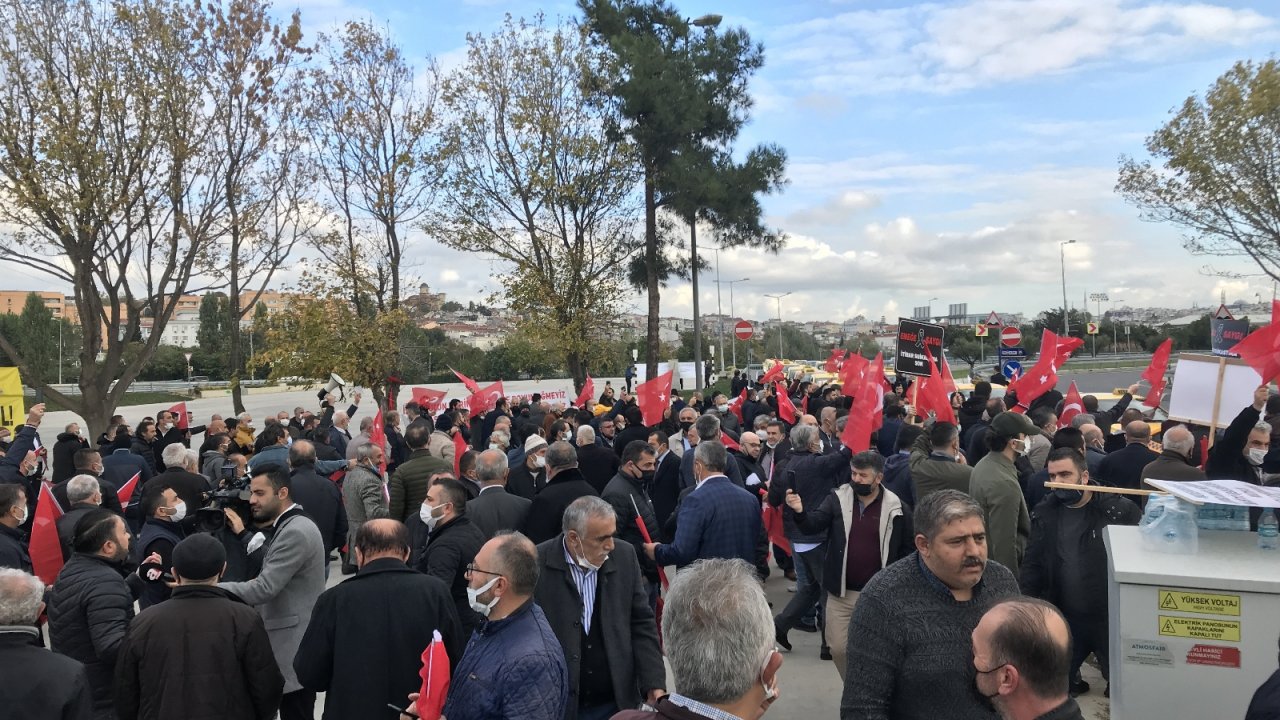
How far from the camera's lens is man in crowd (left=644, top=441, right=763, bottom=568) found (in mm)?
5957

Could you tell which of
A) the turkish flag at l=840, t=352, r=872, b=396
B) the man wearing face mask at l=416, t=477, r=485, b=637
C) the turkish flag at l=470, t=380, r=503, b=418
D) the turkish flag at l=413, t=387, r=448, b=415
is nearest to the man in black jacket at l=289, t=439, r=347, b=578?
the man wearing face mask at l=416, t=477, r=485, b=637

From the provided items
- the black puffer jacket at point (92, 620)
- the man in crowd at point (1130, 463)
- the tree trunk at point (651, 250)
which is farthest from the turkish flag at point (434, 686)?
the tree trunk at point (651, 250)

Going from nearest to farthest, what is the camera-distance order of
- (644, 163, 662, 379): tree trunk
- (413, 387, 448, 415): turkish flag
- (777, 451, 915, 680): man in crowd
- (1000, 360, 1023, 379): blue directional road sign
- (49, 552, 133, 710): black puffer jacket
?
1. (49, 552, 133, 710): black puffer jacket
2. (777, 451, 915, 680): man in crowd
3. (413, 387, 448, 415): turkish flag
4. (1000, 360, 1023, 379): blue directional road sign
5. (644, 163, 662, 379): tree trunk

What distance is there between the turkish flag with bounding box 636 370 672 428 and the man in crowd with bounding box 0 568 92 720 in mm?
9959

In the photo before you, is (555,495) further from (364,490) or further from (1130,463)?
(1130,463)

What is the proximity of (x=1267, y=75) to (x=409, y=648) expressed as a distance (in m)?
25.9

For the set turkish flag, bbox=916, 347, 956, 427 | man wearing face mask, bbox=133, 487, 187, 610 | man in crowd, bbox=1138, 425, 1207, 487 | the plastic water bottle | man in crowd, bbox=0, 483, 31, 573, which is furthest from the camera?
turkish flag, bbox=916, 347, 956, 427

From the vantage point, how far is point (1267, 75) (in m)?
22.2

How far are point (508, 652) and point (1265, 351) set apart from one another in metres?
8.24

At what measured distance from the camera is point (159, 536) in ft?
17.7

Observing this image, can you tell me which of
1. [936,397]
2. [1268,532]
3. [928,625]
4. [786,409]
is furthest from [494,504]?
[786,409]

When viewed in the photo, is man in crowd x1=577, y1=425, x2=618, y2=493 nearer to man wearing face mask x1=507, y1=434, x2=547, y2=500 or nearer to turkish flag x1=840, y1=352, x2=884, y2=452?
man wearing face mask x1=507, y1=434, x2=547, y2=500

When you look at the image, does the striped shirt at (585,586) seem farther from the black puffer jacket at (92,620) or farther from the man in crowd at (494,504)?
the black puffer jacket at (92,620)

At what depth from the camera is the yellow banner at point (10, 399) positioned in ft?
45.6
